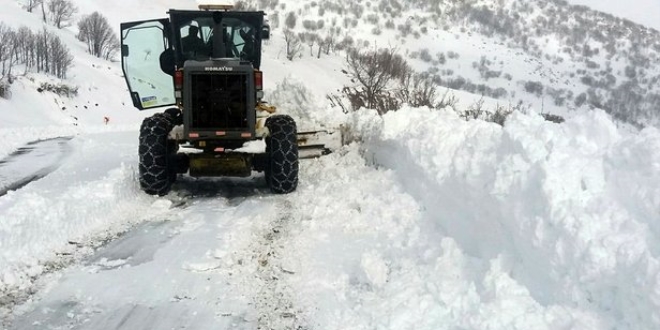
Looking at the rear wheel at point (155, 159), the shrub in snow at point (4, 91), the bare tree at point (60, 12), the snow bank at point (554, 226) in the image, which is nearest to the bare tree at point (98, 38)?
the bare tree at point (60, 12)

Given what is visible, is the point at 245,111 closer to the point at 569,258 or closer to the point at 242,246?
the point at 242,246

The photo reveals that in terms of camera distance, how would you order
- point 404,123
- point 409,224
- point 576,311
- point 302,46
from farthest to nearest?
point 302,46 < point 404,123 < point 409,224 < point 576,311

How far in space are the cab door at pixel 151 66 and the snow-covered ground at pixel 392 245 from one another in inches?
55.3

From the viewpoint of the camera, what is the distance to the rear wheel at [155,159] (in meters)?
8.05

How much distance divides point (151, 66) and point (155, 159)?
1.71m

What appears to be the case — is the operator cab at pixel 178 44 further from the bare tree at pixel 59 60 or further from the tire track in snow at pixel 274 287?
the bare tree at pixel 59 60

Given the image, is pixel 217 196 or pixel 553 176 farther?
pixel 217 196

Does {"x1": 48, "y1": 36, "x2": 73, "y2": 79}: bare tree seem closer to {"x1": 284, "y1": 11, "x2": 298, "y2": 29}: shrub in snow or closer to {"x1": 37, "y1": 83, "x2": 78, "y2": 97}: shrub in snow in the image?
{"x1": 37, "y1": 83, "x2": 78, "y2": 97}: shrub in snow

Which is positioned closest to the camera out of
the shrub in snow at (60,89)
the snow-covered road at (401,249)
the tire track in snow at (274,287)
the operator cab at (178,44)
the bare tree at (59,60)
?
the snow-covered road at (401,249)

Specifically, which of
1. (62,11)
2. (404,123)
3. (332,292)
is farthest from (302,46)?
(332,292)

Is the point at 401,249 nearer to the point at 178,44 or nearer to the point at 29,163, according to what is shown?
the point at 178,44

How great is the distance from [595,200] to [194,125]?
543cm

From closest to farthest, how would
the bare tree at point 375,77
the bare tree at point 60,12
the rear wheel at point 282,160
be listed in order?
1. the rear wheel at point 282,160
2. the bare tree at point 375,77
3. the bare tree at point 60,12

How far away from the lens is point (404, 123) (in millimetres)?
9609
